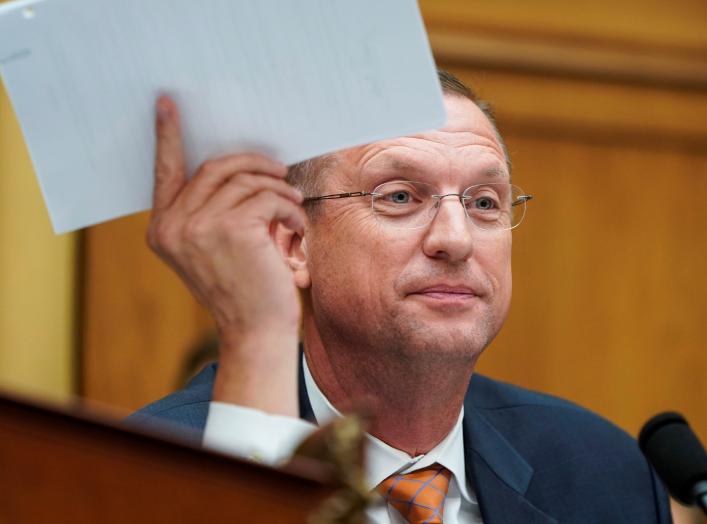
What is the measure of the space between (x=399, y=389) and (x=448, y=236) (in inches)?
10.9

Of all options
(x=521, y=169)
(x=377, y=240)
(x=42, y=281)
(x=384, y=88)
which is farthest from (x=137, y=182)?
(x=521, y=169)

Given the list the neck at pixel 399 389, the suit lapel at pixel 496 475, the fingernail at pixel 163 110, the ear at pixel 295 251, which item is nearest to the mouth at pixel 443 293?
the neck at pixel 399 389

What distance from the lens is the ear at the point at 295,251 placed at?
1.89 m

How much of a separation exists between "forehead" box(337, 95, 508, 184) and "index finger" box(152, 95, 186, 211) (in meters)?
0.51

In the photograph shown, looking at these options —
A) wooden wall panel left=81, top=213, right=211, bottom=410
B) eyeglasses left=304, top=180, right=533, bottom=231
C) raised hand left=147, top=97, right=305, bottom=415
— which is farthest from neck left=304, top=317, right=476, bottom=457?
wooden wall panel left=81, top=213, right=211, bottom=410

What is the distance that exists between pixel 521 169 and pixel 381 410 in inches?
70.5

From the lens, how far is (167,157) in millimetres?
1356

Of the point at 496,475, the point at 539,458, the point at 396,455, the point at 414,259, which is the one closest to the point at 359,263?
the point at 414,259

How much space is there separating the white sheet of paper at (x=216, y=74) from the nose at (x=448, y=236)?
0.42m

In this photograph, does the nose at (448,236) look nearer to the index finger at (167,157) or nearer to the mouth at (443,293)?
the mouth at (443,293)

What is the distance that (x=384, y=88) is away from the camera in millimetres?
1324

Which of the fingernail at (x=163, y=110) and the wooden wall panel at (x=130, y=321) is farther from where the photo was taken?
the wooden wall panel at (x=130, y=321)

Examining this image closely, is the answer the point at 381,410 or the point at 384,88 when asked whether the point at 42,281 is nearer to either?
the point at 381,410

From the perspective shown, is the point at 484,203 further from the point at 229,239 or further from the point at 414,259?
the point at 229,239
